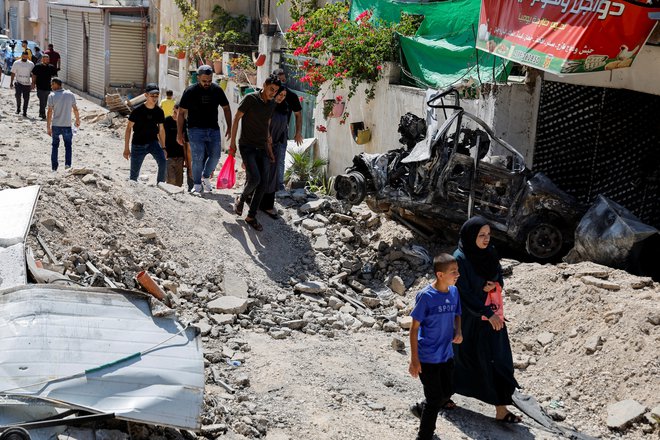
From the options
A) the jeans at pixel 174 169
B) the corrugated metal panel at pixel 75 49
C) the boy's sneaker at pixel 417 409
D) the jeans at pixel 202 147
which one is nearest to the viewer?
the boy's sneaker at pixel 417 409

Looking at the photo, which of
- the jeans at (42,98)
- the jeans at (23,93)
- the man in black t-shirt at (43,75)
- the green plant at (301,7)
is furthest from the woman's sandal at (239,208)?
the jeans at (23,93)

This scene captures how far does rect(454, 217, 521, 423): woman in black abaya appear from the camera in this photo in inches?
236

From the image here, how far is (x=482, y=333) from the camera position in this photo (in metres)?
6.23

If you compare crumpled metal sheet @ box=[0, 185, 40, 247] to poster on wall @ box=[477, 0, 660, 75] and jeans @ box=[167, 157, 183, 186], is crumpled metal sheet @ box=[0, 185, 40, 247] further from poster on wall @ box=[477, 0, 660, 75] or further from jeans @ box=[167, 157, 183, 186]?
poster on wall @ box=[477, 0, 660, 75]

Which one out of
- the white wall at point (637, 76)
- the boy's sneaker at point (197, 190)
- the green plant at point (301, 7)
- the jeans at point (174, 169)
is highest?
the green plant at point (301, 7)

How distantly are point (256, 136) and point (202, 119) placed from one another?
1189 mm

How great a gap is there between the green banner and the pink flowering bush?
34cm

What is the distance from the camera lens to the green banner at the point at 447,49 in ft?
38.3

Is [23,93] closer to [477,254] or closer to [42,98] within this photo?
[42,98]

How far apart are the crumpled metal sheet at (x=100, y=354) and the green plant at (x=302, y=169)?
26.9 feet

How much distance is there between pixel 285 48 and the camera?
1788 centimetres

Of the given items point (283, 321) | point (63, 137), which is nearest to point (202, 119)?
point (283, 321)

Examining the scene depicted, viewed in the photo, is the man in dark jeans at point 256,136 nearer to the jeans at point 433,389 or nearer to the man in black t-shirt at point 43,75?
the jeans at point 433,389

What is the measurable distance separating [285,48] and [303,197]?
22.2 ft
